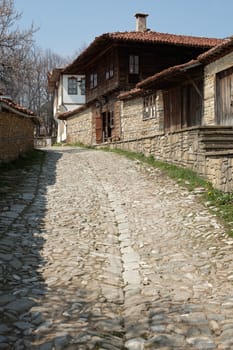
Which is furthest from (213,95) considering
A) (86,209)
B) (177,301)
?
(177,301)

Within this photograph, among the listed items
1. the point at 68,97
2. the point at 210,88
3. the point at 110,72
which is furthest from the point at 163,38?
the point at 68,97

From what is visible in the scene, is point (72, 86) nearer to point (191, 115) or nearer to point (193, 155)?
point (191, 115)

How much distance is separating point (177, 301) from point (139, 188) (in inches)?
247

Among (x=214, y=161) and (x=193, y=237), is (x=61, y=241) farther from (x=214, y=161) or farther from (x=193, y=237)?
(x=214, y=161)

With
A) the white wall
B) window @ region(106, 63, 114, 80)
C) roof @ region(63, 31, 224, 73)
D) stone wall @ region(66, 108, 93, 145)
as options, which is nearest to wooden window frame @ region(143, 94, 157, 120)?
roof @ region(63, 31, 224, 73)

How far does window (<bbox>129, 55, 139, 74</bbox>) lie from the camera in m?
22.1

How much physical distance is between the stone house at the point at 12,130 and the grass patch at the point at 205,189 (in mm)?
4559

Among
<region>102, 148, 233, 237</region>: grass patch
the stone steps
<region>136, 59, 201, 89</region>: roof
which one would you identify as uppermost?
<region>136, 59, 201, 89</region>: roof

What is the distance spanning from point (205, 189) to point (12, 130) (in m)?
8.62

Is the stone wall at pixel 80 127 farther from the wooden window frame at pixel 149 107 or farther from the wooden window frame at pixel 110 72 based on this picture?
the wooden window frame at pixel 149 107

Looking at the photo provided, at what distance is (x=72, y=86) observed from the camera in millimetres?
35969

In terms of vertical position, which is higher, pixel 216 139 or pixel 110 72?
pixel 110 72

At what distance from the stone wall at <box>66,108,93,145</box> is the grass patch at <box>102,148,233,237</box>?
46.1 feet

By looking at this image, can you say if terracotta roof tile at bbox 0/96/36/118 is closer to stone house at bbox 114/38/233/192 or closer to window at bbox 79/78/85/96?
stone house at bbox 114/38/233/192
